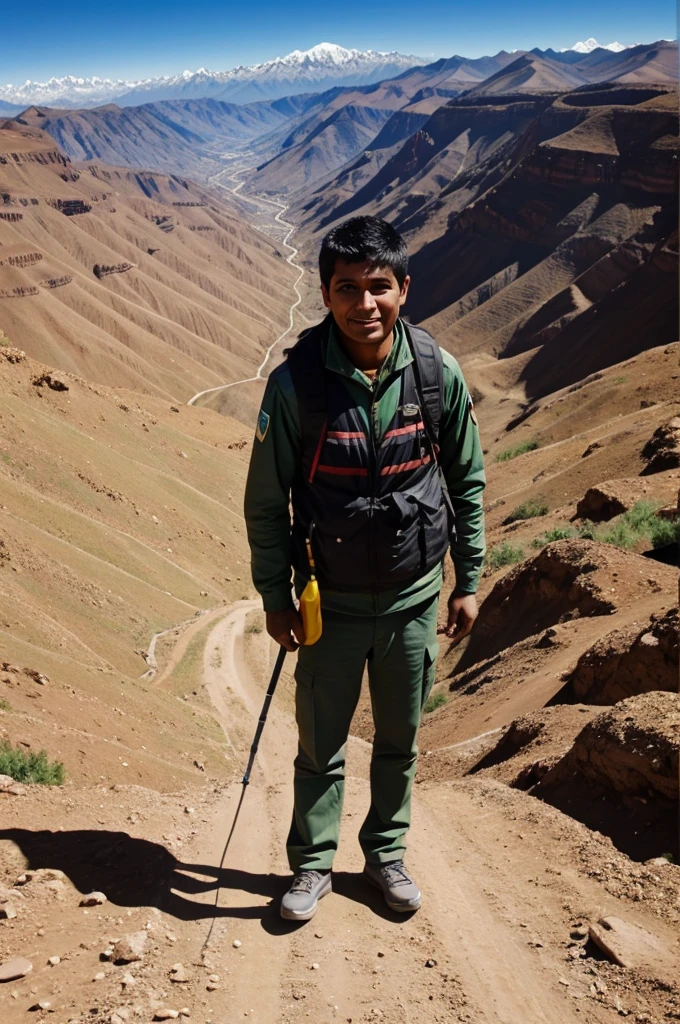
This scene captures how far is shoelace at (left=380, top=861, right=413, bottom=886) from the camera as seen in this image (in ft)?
16.0

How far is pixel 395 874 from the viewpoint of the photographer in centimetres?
493

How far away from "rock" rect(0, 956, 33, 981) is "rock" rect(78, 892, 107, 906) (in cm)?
58

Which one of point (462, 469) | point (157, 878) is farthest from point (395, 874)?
point (462, 469)

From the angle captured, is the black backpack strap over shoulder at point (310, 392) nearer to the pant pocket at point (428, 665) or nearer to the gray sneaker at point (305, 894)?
the pant pocket at point (428, 665)

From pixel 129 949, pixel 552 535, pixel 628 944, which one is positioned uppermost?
pixel 129 949

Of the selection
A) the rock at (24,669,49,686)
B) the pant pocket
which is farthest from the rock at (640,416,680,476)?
the pant pocket

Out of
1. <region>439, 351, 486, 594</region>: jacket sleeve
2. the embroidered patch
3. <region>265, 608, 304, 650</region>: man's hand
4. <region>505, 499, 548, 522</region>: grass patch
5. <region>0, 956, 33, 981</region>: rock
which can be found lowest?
<region>505, 499, 548, 522</region>: grass patch

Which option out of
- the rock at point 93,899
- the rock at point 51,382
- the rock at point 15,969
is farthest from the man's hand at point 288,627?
the rock at point 51,382

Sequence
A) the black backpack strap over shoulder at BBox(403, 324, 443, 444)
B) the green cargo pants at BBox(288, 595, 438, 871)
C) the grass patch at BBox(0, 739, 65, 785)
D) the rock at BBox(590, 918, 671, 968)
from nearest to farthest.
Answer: the rock at BBox(590, 918, 671, 968) < the black backpack strap over shoulder at BBox(403, 324, 443, 444) < the green cargo pants at BBox(288, 595, 438, 871) < the grass patch at BBox(0, 739, 65, 785)

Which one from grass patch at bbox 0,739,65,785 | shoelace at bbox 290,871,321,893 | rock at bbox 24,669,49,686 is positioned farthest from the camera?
rock at bbox 24,669,49,686

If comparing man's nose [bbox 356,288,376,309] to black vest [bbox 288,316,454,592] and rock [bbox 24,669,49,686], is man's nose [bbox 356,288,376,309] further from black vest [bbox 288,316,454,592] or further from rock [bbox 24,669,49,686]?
rock [bbox 24,669,49,686]

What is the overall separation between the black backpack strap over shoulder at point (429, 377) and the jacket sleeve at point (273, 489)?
26.4 inches

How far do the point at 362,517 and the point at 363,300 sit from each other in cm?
106

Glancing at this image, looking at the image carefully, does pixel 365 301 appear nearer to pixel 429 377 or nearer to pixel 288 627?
pixel 429 377
